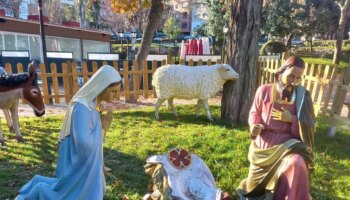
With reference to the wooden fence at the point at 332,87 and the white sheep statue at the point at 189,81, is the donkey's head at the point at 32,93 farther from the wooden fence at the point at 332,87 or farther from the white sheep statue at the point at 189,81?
the wooden fence at the point at 332,87

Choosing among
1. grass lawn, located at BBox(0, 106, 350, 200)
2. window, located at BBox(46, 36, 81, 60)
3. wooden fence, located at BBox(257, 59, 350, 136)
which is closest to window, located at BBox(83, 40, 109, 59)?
window, located at BBox(46, 36, 81, 60)

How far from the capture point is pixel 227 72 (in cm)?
688

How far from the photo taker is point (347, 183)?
4.88 meters

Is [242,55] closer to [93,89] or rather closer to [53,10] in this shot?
[93,89]

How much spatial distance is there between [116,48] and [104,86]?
3359 cm

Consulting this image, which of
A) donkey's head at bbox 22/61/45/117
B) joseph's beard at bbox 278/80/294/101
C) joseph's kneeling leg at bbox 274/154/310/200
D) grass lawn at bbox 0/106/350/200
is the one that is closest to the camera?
joseph's kneeling leg at bbox 274/154/310/200

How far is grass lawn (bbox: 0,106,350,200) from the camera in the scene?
186 inches

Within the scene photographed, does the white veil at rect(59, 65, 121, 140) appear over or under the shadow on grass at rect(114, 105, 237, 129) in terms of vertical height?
over

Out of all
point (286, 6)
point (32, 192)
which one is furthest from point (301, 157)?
point (286, 6)

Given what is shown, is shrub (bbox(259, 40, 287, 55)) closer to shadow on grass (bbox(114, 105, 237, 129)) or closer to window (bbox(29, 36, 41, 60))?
window (bbox(29, 36, 41, 60))

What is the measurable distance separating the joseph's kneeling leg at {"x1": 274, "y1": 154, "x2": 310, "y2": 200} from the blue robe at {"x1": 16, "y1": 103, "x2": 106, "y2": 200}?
1.67m

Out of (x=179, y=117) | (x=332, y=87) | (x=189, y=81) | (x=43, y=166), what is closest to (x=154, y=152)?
(x=43, y=166)

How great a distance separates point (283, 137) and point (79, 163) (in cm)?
193

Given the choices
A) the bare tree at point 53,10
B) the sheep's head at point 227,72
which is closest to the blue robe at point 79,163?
the sheep's head at point 227,72
